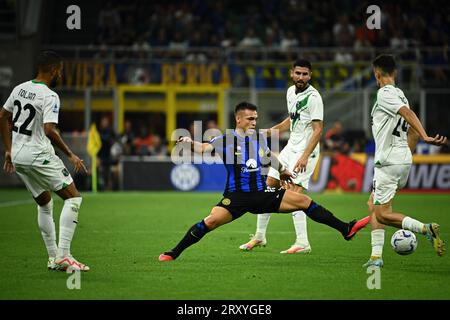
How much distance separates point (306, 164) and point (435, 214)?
7.15 meters

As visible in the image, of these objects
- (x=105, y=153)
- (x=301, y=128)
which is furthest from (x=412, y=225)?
(x=105, y=153)

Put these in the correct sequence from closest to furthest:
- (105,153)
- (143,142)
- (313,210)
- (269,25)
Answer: (313,210), (105,153), (143,142), (269,25)

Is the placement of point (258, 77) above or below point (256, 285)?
above

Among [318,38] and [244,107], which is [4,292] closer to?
[244,107]

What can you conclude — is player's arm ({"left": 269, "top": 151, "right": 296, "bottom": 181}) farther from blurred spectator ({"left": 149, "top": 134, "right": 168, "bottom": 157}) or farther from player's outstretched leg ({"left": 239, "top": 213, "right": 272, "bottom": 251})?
blurred spectator ({"left": 149, "top": 134, "right": 168, "bottom": 157})

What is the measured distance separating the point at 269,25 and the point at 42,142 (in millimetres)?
20948

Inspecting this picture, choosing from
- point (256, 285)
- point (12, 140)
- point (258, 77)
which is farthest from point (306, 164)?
point (258, 77)

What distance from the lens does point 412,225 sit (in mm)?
9211

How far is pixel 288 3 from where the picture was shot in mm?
30000

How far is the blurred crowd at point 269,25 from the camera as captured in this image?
27.9 meters

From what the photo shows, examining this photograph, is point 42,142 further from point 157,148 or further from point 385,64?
point 157,148

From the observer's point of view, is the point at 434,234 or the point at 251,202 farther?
the point at 251,202

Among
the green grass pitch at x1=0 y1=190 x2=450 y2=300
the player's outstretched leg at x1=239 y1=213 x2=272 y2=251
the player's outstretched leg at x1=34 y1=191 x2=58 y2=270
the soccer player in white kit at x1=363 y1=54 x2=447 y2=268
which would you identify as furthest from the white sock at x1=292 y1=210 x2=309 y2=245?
the player's outstretched leg at x1=34 y1=191 x2=58 y2=270

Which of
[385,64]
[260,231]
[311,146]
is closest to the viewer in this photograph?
[385,64]
